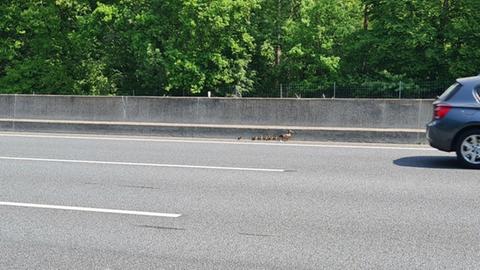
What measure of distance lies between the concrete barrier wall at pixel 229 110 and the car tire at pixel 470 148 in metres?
4.26

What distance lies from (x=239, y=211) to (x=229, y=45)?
30.0 metres

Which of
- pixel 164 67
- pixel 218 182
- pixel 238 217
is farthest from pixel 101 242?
pixel 164 67

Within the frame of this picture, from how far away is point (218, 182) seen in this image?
8.79 meters

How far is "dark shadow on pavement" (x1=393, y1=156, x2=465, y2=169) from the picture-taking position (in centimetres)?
1027

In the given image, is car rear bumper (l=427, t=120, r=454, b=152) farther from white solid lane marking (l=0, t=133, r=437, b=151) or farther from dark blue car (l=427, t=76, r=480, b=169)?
white solid lane marking (l=0, t=133, r=437, b=151)

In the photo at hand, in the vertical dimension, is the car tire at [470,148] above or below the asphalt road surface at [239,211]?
above

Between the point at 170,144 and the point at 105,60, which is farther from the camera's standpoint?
the point at 105,60

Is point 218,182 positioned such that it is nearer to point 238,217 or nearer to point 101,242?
point 238,217

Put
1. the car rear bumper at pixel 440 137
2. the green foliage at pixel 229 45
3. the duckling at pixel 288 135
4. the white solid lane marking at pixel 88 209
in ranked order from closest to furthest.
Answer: the white solid lane marking at pixel 88 209 < the car rear bumper at pixel 440 137 < the duckling at pixel 288 135 < the green foliage at pixel 229 45

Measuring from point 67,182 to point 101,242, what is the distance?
3.51m

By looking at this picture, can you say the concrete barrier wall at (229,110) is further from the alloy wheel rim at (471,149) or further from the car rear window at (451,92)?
the alloy wheel rim at (471,149)

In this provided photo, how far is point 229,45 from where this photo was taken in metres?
36.1

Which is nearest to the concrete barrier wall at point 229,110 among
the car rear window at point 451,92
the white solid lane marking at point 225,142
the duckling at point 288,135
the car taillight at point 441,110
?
the duckling at point 288,135

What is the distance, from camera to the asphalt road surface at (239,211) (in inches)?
203
